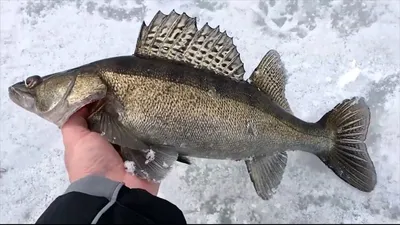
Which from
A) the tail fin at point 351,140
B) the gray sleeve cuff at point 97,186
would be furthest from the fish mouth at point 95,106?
the tail fin at point 351,140

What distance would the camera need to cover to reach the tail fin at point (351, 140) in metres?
2.07

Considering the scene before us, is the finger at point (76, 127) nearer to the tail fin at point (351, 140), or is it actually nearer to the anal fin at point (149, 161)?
the anal fin at point (149, 161)

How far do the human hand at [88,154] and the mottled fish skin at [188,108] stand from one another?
12cm

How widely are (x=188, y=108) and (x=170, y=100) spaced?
62mm

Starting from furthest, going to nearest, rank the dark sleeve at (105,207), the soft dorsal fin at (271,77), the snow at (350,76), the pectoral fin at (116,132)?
the snow at (350,76) → the soft dorsal fin at (271,77) → the pectoral fin at (116,132) → the dark sleeve at (105,207)

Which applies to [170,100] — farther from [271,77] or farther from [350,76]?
[350,76]

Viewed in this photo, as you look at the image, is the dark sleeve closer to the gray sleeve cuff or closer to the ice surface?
the gray sleeve cuff

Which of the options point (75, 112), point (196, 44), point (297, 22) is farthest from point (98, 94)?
point (297, 22)

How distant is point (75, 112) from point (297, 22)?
1230 mm

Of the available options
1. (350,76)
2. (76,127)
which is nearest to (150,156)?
(76,127)

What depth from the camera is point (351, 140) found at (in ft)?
6.80

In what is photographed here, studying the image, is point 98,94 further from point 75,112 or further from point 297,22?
point 297,22

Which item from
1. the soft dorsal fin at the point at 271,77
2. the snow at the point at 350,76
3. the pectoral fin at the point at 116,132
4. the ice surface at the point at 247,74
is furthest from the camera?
the snow at the point at 350,76

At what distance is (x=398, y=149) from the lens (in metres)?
2.41
